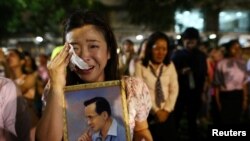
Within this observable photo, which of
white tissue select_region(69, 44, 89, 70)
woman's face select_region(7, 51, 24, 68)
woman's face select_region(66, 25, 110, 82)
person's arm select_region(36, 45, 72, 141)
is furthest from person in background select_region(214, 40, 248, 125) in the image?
person's arm select_region(36, 45, 72, 141)

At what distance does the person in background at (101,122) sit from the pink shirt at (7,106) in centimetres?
33

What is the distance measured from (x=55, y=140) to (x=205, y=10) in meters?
15.9

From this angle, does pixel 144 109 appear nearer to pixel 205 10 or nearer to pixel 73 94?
pixel 73 94

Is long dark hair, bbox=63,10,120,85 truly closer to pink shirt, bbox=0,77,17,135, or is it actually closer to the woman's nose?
the woman's nose

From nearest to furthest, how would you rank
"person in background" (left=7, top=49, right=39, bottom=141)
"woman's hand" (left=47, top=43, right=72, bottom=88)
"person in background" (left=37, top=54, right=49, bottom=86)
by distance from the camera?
"woman's hand" (left=47, top=43, right=72, bottom=88) → "person in background" (left=7, top=49, right=39, bottom=141) → "person in background" (left=37, top=54, right=49, bottom=86)

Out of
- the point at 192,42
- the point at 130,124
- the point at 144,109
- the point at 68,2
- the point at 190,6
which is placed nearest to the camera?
the point at 130,124

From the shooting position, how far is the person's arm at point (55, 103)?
5.40ft

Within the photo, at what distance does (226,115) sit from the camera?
24.5 feet

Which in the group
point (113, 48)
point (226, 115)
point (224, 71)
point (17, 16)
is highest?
point (17, 16)

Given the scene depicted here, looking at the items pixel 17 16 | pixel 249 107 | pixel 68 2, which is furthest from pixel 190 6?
pixel 249 107

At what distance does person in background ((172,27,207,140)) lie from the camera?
659 cm

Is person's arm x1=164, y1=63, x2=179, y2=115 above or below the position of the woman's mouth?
below

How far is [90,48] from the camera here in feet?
6.08

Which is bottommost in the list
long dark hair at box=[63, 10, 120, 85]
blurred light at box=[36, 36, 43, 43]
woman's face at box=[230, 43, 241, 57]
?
woman's face at box=[230, 43, 241, 57]
